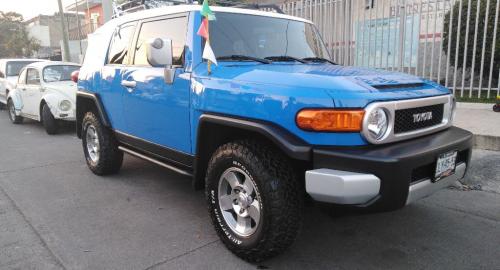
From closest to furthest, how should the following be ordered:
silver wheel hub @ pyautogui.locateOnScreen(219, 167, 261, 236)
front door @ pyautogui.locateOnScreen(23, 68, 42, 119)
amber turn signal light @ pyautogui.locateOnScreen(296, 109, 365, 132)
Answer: amber turn signal light @ pyautogui.locateOnScreen(296, 109, 365, 132) < silver wheel hub @ pyautogui.locateOnScreen(219, 167, 261, 236) < front door @ pyautogui.locateOnScreen(23, 68, 42, 119)

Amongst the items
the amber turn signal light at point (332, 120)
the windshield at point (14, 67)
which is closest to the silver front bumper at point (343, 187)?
the amber turn signal light at point (332, 120)

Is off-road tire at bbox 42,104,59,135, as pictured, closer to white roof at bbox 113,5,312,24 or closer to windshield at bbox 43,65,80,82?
windshield at bbox 43,65,80,82

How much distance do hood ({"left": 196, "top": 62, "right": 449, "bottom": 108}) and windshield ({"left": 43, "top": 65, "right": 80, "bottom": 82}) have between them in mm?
6961

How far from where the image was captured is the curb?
551cm

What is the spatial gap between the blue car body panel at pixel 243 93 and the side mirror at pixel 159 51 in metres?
0.18

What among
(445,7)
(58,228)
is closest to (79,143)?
(58,228)

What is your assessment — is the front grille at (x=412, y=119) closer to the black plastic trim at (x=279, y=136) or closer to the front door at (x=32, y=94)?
the black plastic trim at (x=279, y=136)

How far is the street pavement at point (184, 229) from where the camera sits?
123 inches

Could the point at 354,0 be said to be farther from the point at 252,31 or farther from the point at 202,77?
the point at 202,77

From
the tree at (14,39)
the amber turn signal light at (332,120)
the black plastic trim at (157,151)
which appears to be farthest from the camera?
the tree at (14,39)

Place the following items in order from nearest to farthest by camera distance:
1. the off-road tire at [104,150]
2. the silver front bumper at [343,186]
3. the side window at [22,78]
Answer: the silver front bumper at [343,186]
the off-road tire at [104,150]
the side window at [22,78]

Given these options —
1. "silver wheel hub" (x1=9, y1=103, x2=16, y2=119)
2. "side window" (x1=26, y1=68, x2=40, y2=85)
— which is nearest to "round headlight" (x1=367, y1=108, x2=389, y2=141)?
"side window" (x1=26, y1=68, x2=40, y2=85)

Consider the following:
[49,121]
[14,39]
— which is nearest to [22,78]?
[49,121]

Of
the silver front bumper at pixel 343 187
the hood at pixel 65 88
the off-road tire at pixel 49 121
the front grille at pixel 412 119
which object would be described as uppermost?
the front grille at pixel 412 119
